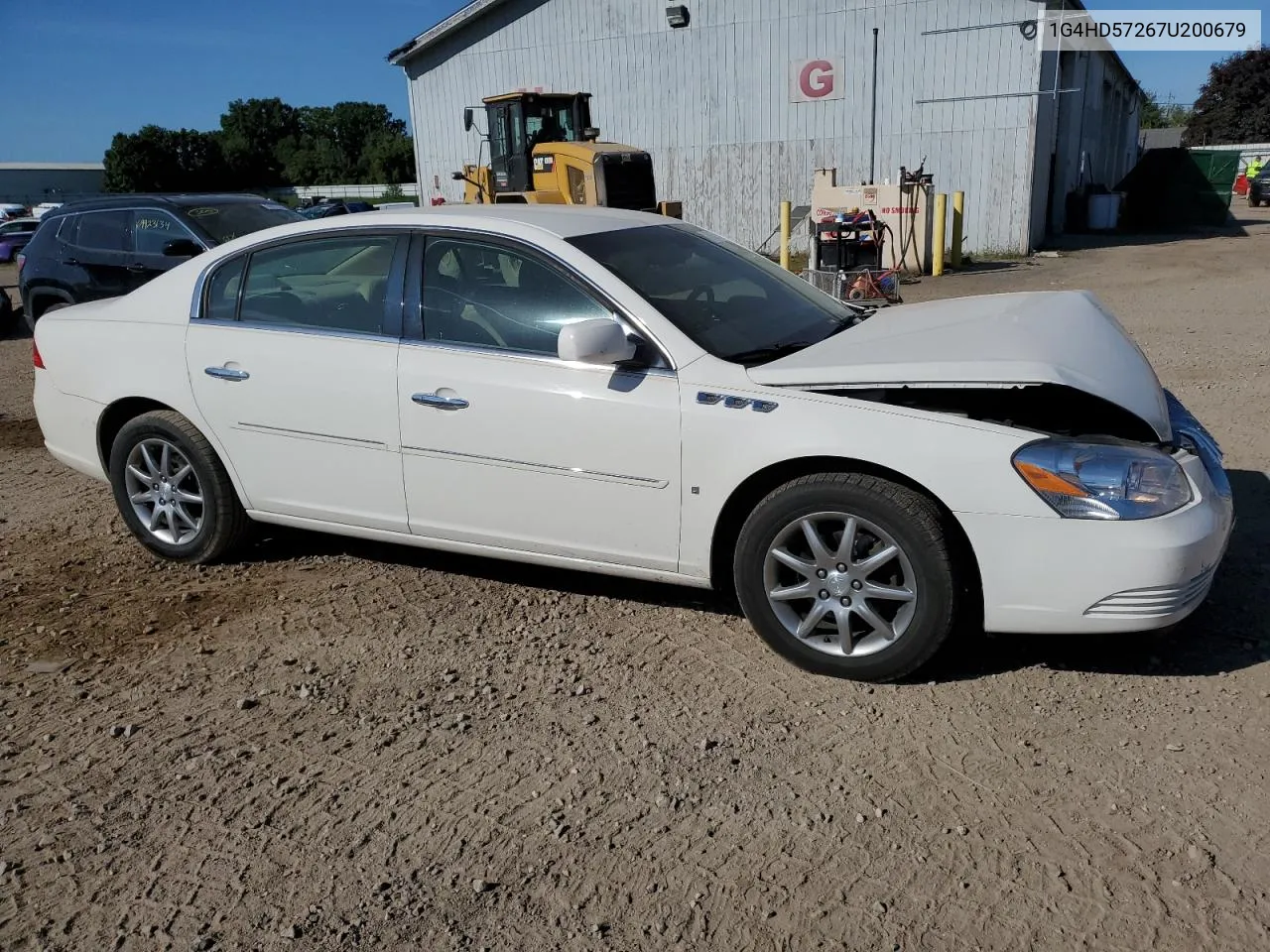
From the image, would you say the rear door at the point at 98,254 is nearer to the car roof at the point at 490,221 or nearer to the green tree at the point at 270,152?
the car roof at the point at 490,221

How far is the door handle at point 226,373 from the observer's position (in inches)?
175

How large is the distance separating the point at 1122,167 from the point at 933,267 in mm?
29917

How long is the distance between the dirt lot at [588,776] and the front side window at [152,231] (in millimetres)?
5826

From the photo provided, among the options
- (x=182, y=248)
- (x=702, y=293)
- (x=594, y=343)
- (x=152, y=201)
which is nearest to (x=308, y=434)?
(x=594, y=343)

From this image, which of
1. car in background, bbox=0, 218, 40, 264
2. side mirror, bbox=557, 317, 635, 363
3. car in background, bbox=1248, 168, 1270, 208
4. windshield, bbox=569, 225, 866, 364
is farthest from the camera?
car in background, bbox=1248, 168, 1270, 208

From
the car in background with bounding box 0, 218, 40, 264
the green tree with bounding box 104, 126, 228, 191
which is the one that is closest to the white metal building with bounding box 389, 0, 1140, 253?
the car in background with bounding box 0, 218, 40, 264

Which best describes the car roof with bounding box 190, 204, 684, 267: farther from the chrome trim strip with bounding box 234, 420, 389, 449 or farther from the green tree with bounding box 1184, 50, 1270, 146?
the green tree with bounding box 1184, 50, 1270, 146

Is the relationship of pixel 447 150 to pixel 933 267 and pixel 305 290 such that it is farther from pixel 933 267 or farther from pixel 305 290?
pixel 305 290

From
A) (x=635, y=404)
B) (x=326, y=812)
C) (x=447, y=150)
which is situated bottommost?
(x=326, y=812)

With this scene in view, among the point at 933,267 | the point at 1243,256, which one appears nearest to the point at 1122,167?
the point at 1243,256

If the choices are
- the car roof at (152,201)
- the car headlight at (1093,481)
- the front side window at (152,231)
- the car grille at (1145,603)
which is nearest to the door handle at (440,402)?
the car headlight at (1093,481)

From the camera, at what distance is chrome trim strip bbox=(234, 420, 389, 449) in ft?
13.8

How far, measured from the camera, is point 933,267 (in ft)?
59.6

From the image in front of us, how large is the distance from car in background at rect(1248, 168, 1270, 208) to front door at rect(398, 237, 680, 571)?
142 ft
